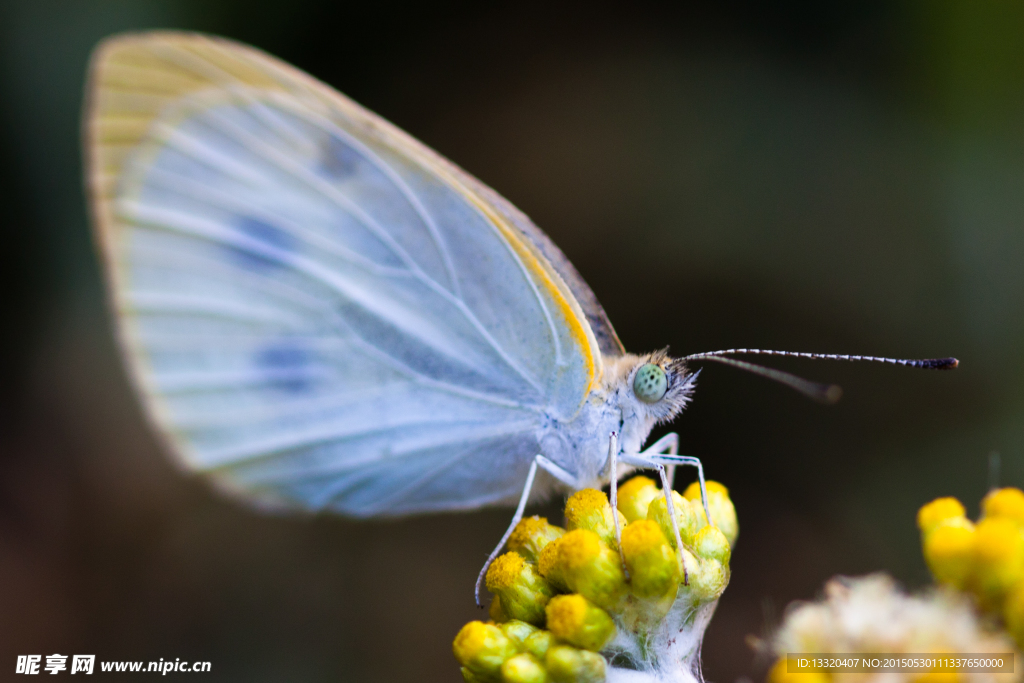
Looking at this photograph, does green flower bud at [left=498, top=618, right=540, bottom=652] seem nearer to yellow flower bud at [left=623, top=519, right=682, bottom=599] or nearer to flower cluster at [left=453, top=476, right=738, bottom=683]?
flower cluster at [left=453, top=476, right=738, bottom=683]

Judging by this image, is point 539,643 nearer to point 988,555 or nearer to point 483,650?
point 483,650

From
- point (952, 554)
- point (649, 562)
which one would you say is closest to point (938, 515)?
point (952, 554)

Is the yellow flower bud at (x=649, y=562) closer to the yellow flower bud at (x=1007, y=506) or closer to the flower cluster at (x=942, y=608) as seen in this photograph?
the flower cluster at (x=942, y=608)

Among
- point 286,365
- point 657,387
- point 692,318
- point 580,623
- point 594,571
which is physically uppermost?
point 692,318

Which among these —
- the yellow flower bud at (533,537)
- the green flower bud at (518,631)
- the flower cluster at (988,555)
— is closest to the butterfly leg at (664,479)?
the yellow flower bud at (533,537)

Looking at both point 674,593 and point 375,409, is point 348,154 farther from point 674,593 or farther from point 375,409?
point 674,593

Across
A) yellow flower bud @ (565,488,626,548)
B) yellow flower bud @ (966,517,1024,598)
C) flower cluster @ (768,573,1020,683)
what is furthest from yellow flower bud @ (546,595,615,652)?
yellow flower bud @ (966,517,1024,598)

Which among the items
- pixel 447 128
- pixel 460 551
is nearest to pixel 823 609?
pixel 460 551
